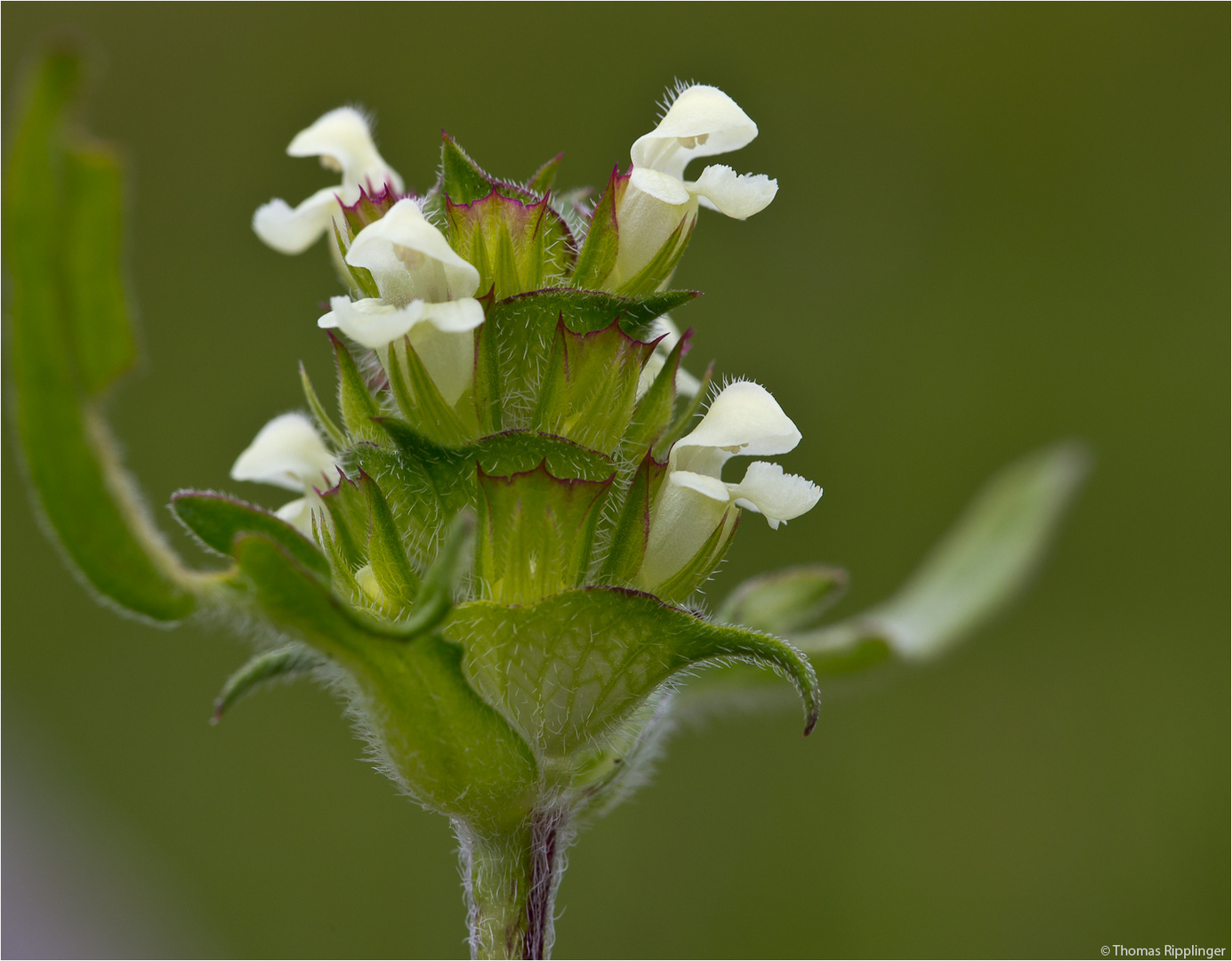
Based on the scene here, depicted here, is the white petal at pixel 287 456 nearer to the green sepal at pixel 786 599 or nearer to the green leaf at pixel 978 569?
the green sepal at pixel 786 599

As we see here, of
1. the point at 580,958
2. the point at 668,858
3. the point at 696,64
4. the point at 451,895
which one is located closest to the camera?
the point at 580,958

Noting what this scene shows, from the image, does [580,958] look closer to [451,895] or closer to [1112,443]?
[451,895]

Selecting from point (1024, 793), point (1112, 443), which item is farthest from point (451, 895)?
point (1112, 443)

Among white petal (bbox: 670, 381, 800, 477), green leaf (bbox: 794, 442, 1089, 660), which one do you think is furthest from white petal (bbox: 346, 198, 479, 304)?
green leaf (bbox: 794, 442, 1089, 660)

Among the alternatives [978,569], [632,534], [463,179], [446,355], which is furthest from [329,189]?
[978,569]

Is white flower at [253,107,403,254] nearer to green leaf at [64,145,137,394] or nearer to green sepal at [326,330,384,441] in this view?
green sepal at [326,330,384,441]

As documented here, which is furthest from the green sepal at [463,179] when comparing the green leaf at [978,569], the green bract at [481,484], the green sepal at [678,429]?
the green leaf at [978,569]

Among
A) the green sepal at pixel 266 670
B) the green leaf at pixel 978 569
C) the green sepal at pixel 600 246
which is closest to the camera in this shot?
the green sepal at pixel 266 670
